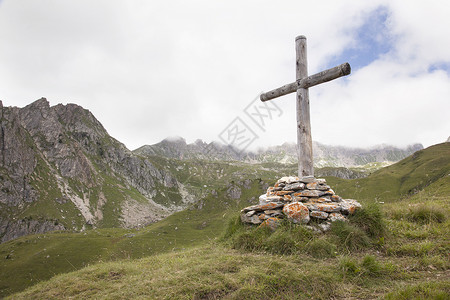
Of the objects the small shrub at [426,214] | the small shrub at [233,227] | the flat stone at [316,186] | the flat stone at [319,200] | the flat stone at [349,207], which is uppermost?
the flat stone at [316,186]

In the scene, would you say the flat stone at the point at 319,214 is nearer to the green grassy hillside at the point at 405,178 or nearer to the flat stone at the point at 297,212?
the flat stone at the point at 297,212

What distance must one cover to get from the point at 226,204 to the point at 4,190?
13134 centimetres

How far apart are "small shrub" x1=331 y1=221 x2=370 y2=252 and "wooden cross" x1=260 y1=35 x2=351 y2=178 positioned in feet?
11.6

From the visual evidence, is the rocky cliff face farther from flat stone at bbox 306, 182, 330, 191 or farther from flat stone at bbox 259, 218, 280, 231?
flat stone at bbox 306, 182, 330, 191

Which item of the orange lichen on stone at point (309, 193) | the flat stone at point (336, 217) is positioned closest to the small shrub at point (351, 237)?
the flat stone at point (336, 217)

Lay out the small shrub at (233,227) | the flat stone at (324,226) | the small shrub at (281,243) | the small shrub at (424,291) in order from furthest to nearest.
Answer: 1. the small shrub at (233,227)
2. the flat stone at (324,226)
3. the small shrub at (281,243)
4. the small shrub at (424,291)

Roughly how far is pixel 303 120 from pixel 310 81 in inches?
80.1

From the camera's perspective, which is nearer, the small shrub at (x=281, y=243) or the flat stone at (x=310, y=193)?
the small shrub at (x=281, y=243)

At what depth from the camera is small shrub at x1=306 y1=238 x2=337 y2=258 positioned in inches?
296

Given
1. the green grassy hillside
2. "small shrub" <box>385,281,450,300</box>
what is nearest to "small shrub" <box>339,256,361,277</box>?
"small shrub" <box>385,281,450,300</box>

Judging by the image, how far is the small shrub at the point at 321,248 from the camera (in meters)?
7.53

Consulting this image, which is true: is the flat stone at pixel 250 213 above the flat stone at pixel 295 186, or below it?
below

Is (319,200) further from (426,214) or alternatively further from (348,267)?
(426,214)

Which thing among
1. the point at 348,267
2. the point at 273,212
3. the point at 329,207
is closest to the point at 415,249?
the point at 348,267
